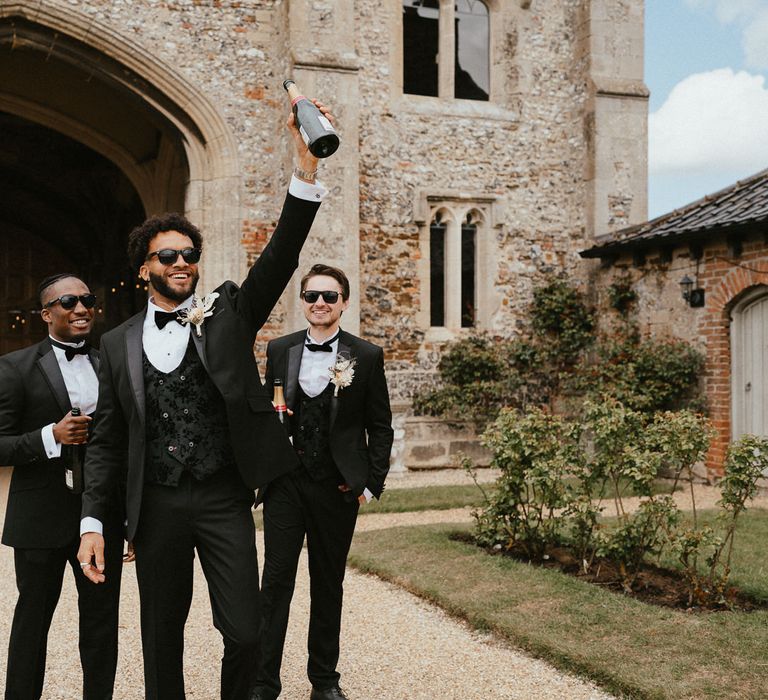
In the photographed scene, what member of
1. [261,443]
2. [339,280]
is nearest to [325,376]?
[339,280]

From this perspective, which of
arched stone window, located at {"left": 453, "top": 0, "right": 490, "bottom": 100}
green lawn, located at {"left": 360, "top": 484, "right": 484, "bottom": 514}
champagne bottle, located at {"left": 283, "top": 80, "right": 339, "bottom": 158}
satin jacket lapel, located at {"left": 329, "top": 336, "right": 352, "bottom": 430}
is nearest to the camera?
champagne bottle, located at {"left": 283, "top": 80, "right": 339, "bottom": 158}

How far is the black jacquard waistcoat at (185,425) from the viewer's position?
2715 mm

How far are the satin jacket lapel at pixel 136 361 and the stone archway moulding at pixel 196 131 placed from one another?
885cm

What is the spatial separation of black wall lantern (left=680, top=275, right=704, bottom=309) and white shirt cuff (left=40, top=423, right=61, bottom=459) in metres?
9.12

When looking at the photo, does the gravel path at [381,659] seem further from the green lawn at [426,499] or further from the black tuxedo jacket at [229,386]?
the green lawn at [426,499]

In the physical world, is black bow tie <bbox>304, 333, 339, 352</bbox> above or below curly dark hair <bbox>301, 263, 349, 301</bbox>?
below

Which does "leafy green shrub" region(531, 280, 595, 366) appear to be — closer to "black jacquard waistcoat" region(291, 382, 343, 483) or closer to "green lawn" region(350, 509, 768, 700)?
"green lawn" region(350, 509, 768, 700)

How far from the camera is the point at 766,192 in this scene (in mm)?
10352

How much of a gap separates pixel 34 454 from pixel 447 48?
36.9ft

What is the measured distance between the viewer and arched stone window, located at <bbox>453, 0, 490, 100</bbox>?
13.2 metres

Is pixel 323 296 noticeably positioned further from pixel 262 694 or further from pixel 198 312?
pixel 262 694

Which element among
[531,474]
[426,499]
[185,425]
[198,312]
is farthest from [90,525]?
[426,499]

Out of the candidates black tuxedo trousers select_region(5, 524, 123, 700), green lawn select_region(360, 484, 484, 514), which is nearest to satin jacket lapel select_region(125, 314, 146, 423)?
black tuxedo trousers select_region(5, 524, 123, 700)

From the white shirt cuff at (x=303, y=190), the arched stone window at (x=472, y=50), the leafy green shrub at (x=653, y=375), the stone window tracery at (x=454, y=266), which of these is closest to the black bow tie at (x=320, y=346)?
the white shirt cuff at (x=303, y=190)
